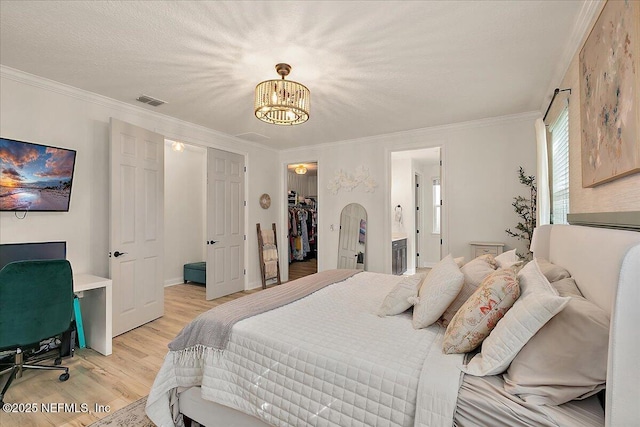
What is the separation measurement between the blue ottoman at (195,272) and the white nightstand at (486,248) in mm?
4288

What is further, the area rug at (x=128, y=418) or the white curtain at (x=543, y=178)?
the white curtain at (x=543, y=178)

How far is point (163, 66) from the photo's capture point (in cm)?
261

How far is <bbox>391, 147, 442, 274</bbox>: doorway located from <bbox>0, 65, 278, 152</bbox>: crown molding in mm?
3478

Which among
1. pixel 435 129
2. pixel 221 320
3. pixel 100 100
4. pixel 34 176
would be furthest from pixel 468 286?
pixel 100 100

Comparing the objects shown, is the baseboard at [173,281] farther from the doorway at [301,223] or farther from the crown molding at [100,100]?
the crown molding at [100,100]

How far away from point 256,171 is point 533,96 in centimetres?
408

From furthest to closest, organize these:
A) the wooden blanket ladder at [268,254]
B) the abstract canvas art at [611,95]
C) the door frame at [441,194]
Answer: the wooden blanket ladder at [268,254]
the door frame at [441,194]
the abstract canvas art at [611,95]

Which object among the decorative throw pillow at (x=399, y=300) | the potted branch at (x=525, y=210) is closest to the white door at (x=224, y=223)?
the decorative throw pillow at (x=399, y=300)

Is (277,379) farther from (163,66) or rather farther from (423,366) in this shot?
(163,66)

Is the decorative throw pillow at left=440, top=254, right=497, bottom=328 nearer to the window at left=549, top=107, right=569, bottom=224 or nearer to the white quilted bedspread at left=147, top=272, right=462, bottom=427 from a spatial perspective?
the white quilted bedspread at left=147, top=272, right=462, bottom=427

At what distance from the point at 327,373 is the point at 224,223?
386 centimetres

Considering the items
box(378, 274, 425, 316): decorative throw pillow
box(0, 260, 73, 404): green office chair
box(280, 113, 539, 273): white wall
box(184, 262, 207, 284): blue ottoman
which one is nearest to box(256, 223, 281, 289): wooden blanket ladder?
box(184, 262, 207, 284): blue ottoman

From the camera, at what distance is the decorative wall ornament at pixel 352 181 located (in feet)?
16.4

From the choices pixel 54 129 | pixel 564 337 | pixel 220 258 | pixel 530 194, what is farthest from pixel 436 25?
pixel 220 258
